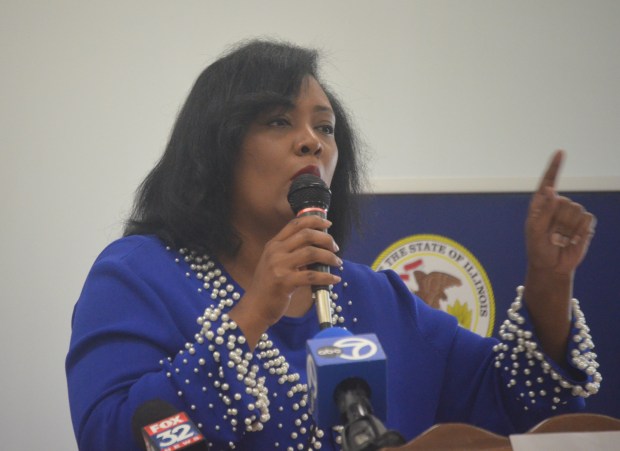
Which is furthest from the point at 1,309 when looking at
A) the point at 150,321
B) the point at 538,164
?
the point at 538,164

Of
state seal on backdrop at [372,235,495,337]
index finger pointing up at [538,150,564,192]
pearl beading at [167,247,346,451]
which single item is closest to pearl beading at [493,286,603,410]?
index finger pointing up at [538,150,564,192]

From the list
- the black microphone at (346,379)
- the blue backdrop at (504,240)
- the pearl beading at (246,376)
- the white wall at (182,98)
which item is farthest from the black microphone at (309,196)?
the white wall at (182,98)

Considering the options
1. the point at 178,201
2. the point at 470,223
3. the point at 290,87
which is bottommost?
the point at 470,223

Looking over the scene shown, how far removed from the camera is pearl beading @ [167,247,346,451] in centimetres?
113

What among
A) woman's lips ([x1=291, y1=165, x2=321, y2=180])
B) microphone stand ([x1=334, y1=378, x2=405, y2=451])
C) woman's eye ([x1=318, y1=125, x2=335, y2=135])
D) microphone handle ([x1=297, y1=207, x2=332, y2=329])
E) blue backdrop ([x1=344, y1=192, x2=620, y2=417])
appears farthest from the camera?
blue backdrop ([x1=344, y1=192, x2=620, y2=417])

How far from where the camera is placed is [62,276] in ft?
8.39

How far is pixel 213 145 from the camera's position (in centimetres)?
153

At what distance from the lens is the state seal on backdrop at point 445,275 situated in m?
2.37

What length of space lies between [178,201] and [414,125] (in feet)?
4.67

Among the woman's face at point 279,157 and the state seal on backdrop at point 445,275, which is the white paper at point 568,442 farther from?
the state seal on backdrop at point 445,275

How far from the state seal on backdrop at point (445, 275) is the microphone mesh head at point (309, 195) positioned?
1.08 m

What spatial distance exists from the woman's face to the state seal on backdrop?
90cm

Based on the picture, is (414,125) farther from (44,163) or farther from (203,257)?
(203,257)

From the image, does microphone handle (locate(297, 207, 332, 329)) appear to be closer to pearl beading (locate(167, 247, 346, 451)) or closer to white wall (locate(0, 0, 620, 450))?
pearl beading (locate(167, 247, 346, 451))
